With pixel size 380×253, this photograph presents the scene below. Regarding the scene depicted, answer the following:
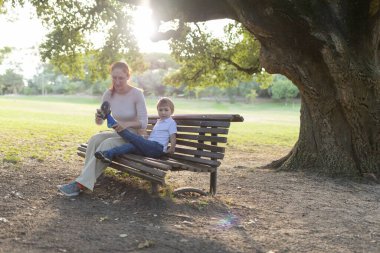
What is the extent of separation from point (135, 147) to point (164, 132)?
451 mm

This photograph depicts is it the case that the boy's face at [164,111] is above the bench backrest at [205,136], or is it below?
above

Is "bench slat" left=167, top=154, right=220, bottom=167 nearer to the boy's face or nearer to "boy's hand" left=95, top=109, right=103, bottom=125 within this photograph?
the boy's face

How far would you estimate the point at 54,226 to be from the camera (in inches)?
178

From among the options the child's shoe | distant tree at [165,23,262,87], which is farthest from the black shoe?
distant tree at [165,23,262,87]

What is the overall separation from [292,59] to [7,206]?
5.08m

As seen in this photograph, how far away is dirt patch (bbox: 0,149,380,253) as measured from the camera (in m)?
4.13

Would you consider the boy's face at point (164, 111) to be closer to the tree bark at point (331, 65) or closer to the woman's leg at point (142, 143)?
the woman's leg at point (142, 143)

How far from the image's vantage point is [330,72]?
7.42m

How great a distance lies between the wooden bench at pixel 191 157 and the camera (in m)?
5.32

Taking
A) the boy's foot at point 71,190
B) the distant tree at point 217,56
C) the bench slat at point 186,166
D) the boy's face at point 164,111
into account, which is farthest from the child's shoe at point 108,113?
the distant tree at point 217,56

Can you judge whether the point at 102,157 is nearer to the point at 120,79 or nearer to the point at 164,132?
the point at 164,132

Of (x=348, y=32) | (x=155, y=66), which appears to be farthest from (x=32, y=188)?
(x=155, y=66)

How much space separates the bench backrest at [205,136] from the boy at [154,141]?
26cm

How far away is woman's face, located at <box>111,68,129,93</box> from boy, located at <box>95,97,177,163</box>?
540mm
